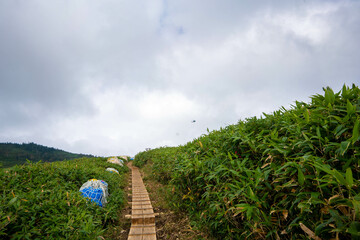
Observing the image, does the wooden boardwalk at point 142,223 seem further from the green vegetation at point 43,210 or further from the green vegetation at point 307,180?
the green vegetation at point 307,180

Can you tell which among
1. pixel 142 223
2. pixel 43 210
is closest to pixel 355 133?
pixel 142 223

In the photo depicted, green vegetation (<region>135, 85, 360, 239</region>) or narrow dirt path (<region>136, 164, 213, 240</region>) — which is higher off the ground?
green vegetation (<region>135, 85, 360, 239</region>)

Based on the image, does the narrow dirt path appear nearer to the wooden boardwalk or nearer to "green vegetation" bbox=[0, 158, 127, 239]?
the wooden boardwalk

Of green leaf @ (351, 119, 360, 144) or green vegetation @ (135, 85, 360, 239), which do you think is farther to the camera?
green leaf @ (351, 119, 360, 144)

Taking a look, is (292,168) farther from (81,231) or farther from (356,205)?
(81,231)

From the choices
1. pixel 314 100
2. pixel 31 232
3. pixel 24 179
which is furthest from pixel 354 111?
pixel 24 179

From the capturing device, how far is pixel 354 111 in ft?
5.99

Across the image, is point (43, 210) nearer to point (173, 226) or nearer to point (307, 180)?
point (173, 226)

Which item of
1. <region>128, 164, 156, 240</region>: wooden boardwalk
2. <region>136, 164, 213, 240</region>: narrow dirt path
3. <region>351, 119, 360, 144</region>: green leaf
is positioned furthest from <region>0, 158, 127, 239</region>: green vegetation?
<region>351, 119, 360, 144</region>: green leaf

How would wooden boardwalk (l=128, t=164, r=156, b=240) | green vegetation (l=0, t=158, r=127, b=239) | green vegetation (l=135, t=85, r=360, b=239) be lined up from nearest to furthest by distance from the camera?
green vegetation (l=135, t=85, r=360, b=239), green vegetation (l=0, t=158, r=127, b=239), wooden boardwalk (l=128, t=164, r=156, b=240)

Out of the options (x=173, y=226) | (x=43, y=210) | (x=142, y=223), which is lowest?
(x=173, y=226)

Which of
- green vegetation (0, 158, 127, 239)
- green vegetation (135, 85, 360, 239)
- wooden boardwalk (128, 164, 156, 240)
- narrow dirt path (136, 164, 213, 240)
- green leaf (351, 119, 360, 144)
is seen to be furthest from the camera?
wooden boardwalk (128, 164, 156, 240)

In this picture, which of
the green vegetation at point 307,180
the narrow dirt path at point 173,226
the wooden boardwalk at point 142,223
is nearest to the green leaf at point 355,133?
the green vegetation at point 307,180

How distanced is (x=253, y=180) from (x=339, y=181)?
3.57 ft
